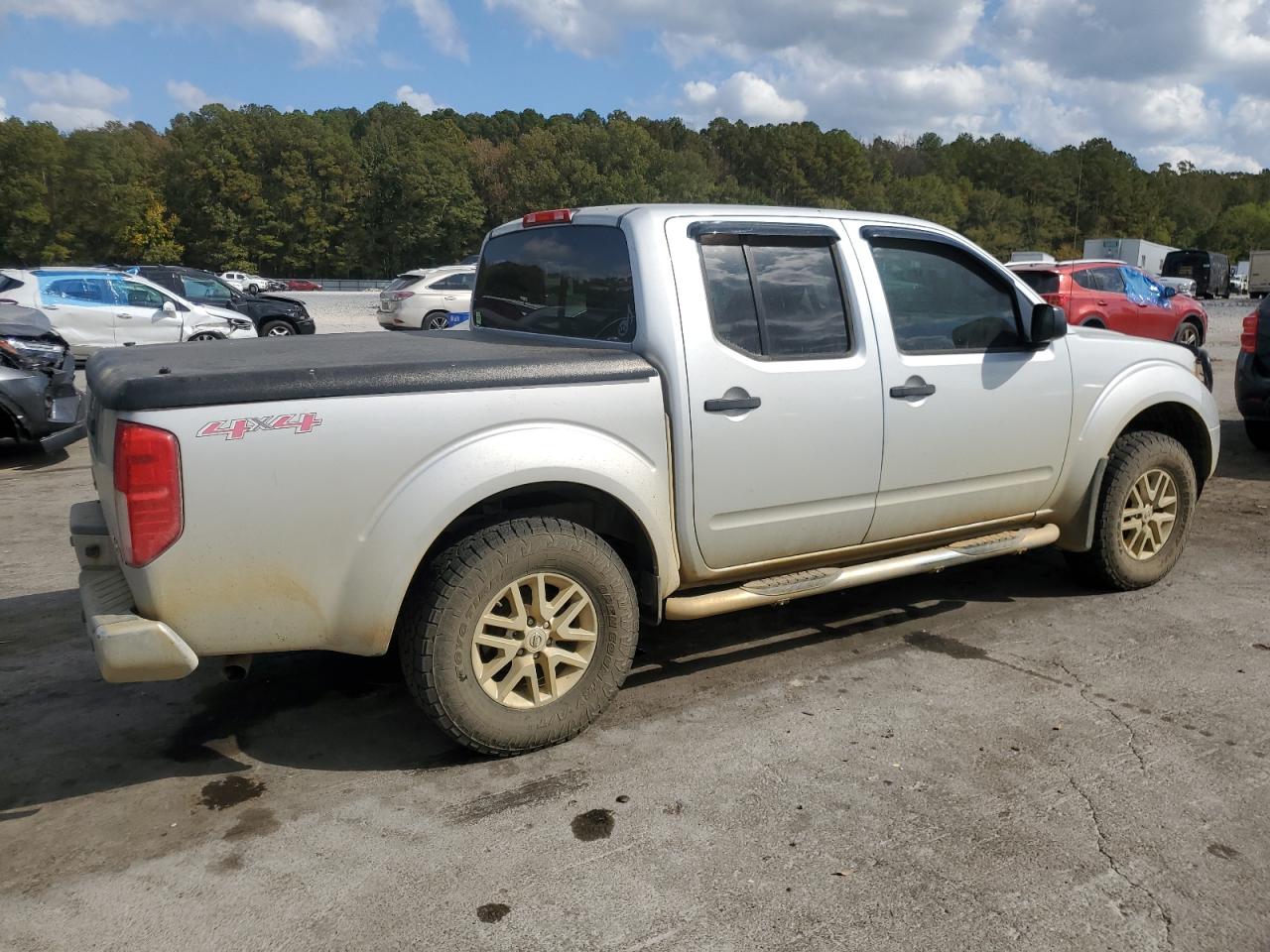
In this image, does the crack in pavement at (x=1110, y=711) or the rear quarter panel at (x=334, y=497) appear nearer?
the rear quarter panel at (x=334, y=497)

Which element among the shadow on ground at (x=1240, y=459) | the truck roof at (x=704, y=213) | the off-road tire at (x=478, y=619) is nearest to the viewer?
the off-road tire at (x=478, y=619)

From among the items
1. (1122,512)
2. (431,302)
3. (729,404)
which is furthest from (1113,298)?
(729,404)

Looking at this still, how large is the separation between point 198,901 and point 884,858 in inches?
75.6

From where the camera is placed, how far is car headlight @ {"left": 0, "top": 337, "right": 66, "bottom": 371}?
8.84 m

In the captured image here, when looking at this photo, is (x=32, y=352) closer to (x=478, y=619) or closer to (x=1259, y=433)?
(x=478, y=619)

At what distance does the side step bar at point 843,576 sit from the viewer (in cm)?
390

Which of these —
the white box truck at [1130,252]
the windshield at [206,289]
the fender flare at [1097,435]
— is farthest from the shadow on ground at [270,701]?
the white box truck at [1130,252]

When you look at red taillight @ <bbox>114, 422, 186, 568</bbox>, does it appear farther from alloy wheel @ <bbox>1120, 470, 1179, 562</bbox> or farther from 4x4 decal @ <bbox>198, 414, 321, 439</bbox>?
alloy wheel @ <bbox>1120, 470, 1179, 562</bbox>

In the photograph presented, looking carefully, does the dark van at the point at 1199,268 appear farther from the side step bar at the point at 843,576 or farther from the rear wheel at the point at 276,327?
the side step bar at the point at 843,576

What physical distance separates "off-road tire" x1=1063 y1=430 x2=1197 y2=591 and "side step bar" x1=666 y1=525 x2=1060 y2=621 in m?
0.34

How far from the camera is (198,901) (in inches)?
109

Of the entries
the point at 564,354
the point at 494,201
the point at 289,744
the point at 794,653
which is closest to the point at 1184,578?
the point at 794,653

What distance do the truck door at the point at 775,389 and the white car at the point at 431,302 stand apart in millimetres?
18185

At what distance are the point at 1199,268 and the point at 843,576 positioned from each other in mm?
54732
